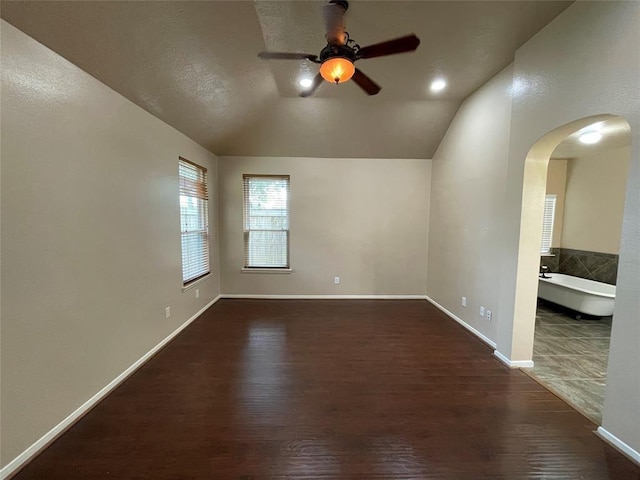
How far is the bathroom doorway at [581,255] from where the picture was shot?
2.52 metres

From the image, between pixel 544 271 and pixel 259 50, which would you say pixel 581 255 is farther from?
pixel 259 50

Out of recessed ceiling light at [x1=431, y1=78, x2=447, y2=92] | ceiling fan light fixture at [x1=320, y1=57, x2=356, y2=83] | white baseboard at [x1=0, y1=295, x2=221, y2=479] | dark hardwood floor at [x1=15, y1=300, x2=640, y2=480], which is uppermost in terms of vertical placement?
recessed ceiling light at [x1=431, y1=78, x2=447, y2=92]

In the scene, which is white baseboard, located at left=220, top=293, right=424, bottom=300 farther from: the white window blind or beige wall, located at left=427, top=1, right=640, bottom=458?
the white window blind

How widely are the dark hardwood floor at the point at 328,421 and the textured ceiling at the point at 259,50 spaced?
2.63m

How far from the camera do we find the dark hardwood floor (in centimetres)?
155

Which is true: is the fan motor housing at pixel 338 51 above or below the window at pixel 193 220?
above

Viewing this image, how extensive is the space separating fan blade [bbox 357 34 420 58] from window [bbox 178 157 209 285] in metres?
2.61

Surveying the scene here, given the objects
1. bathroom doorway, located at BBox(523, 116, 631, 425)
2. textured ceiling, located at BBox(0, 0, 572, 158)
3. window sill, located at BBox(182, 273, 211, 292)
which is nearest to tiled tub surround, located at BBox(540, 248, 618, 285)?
bathroom doorway, located at BBox(523, 116, 631, 425)

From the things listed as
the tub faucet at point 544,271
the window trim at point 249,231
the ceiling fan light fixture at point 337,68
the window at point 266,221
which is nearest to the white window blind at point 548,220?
the tub faucet at point 544,271

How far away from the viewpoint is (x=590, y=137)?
340 centimetres

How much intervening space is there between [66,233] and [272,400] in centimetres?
196

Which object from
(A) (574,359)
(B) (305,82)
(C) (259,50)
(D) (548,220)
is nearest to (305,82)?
(B) (305,82)

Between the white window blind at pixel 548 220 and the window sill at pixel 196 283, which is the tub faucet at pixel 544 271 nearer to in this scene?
the white window blind at pixel 548 220

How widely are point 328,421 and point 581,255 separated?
5519mm
